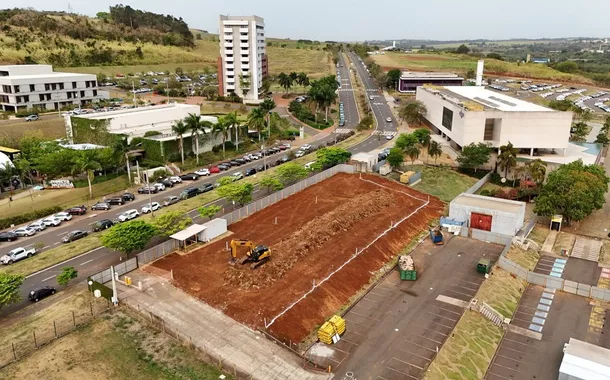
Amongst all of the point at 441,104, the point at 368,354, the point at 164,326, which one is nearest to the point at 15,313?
the point at 164,326

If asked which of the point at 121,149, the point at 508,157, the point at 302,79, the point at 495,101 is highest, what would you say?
the point at 302,79

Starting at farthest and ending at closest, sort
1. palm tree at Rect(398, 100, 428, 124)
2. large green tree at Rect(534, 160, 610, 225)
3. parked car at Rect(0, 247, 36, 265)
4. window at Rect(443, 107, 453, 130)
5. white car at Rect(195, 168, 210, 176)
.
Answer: palm tree at Rect(398, 100, 428, 124)
window at Rect(443, 107, 453, 130)
white car at Rect(195, 168, 210, 176)
large green tree at Rect(534, 160, 610, 225)
parked car at Rect(0, 247, 36, 265)

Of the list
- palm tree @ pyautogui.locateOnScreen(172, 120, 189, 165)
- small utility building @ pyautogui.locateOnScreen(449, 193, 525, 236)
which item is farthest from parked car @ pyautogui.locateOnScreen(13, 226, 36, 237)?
small utility building @ pyautogui.locateOnScreen(449, 193, 525, 236)

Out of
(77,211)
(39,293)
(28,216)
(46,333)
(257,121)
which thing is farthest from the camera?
(257,121)

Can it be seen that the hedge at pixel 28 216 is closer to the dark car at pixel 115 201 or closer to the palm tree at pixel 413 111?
the dark car at pixel 115 201

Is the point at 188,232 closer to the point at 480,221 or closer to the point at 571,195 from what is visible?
the point at 480,221

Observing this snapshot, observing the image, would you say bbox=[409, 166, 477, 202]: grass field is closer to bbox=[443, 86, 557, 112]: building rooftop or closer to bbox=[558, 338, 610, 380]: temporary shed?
bbox=[443, 86, 557, 112]: building rooftop

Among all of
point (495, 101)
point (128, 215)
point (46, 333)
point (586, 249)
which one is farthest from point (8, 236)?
point (495, 101)
